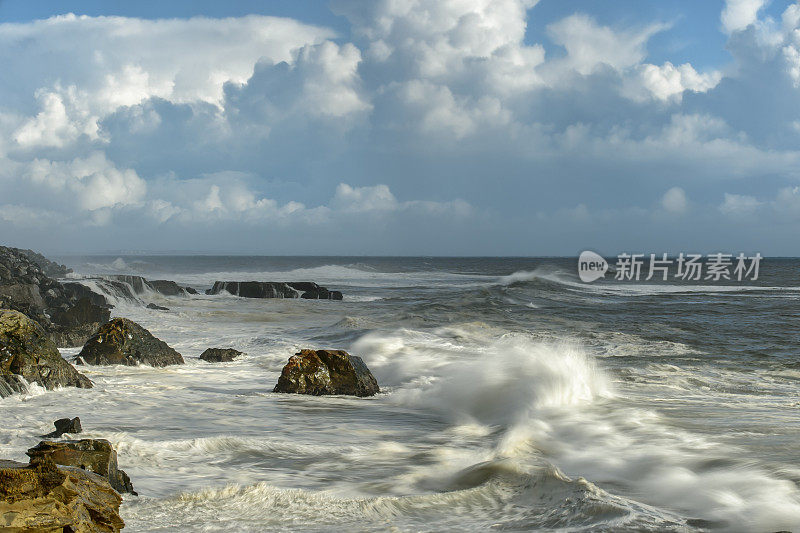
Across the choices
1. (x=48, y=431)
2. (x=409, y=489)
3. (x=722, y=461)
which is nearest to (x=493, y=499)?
(x=409, y=489)

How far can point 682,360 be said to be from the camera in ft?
37.4

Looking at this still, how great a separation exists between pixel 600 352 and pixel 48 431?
972 cm

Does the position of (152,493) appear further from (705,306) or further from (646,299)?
(646,299)

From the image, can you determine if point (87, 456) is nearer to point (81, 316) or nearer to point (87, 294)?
point (81, 316)

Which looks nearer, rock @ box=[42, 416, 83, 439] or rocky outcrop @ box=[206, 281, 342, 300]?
rock @ box=[42, 416, 83, 439]

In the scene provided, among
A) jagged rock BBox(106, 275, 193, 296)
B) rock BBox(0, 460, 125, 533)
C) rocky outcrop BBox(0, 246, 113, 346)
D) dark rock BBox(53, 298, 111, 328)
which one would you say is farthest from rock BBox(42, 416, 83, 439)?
jagged rock BBox(106, 275, 193, 296)

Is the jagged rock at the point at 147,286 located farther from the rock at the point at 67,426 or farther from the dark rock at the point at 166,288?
the rock at the point at 67,426

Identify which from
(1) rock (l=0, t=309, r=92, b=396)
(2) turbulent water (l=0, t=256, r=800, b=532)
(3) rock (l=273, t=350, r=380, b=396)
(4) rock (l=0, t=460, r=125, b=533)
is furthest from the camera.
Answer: (3) rock (l=273, t=350, r=380, b=396)

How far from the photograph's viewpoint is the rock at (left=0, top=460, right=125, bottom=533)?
2.73 m

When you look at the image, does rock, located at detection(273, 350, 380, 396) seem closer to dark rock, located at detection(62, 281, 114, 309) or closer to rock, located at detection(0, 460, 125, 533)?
rock, located at detection(0, 460, 125, 533)

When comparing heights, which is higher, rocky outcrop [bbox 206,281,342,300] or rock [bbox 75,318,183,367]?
rock [bbox 75,318,183,367]

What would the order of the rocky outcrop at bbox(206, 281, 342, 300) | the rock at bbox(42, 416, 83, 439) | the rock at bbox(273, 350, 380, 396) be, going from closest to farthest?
1. the rock at bbox(42, 416, 83, 439)
2. the rock at bbox(273, 350, 380, 396)
3. the rocky outcrop at bbox(206, 281, 342, 300)

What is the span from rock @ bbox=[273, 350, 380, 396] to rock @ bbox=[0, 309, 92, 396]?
2.16m

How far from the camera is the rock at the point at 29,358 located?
6.69 metres
